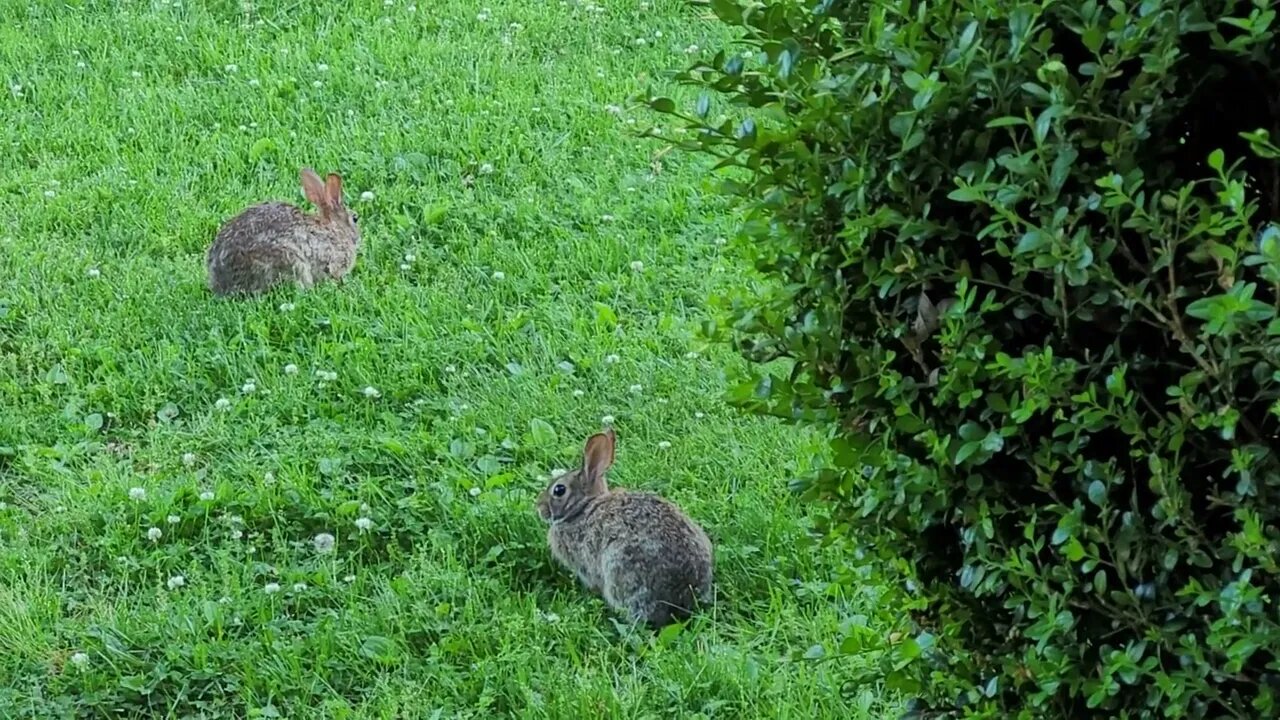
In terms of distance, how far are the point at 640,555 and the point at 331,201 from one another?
3.04m

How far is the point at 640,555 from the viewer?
490cm

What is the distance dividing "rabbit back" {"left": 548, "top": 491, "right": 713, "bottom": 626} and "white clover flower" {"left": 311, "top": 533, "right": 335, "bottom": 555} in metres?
0.73

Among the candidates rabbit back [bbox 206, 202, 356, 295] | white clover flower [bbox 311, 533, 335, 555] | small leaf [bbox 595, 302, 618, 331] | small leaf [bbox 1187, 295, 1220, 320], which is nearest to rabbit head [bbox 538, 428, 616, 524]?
white clover flower [bbox 311, 533, 335, 555]

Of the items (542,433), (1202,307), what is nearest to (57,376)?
(542,433)

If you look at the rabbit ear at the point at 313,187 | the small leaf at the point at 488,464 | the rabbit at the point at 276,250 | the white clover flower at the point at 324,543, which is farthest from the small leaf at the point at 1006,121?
the rabbit ear at the point at 313,187

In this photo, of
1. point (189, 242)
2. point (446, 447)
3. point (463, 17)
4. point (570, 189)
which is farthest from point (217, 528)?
point (463, 17)

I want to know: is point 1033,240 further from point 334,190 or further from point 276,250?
point 334,190

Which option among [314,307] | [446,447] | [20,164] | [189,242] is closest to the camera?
[446,447]

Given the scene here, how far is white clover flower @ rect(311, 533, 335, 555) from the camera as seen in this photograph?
519 cm

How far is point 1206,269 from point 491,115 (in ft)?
21.4

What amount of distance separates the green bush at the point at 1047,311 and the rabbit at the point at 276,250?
Result: 4314 millimetres

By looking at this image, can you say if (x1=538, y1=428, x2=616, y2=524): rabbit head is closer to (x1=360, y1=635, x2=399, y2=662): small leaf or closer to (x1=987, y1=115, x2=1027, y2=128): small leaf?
(x1=360, y1=635, x2=399, y2=662): small leaf

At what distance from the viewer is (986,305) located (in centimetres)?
248

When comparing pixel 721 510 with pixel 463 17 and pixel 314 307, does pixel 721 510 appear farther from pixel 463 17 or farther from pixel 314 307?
pixel 463 17
